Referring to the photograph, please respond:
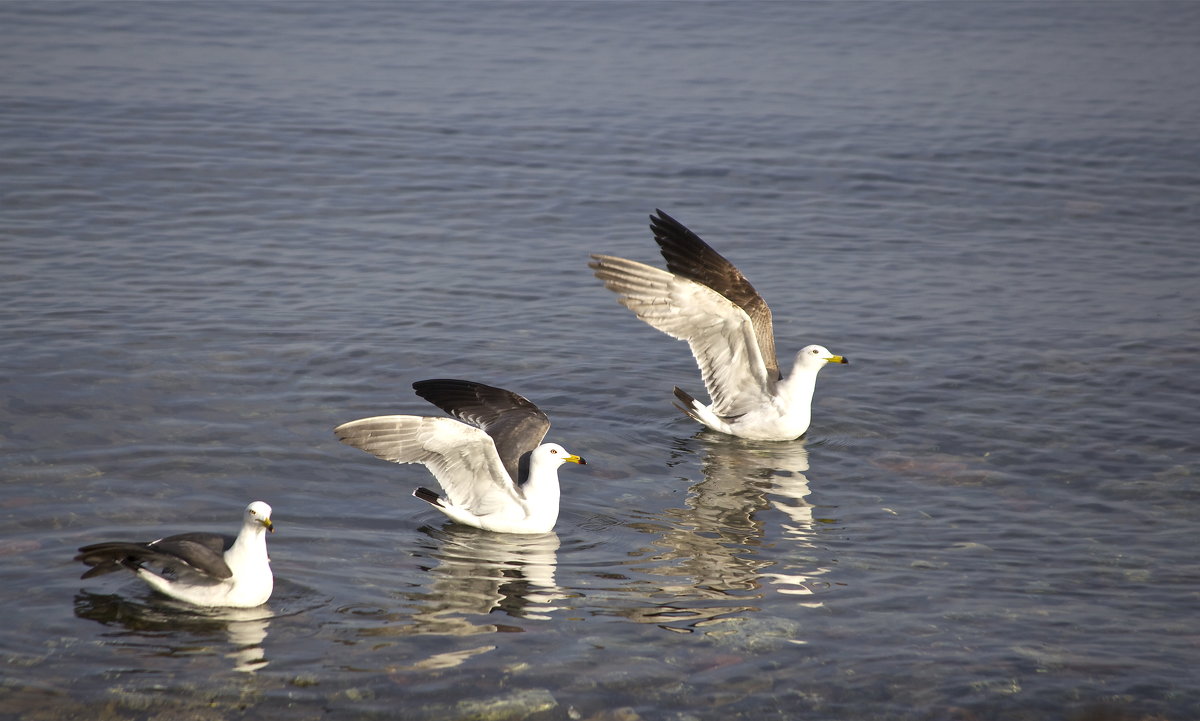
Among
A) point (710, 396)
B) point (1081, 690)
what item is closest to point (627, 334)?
point (710, 396)

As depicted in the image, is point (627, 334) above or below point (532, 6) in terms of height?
below

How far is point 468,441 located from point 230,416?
2.83 metres

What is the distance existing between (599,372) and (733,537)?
3.72 m

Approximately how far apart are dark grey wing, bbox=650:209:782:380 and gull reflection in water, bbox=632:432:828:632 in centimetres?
93

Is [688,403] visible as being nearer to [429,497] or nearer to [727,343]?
[727,343]

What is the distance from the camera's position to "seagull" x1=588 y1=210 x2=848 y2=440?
447 inches

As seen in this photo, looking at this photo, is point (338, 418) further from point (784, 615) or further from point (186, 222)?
point (186, 222)

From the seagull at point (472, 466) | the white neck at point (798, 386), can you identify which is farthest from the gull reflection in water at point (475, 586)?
the white neck at point (798, 386)

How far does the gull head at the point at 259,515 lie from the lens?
7.44 metres

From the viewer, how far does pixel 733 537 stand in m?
9.14

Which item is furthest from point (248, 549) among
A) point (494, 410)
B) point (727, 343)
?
point (727, 343)

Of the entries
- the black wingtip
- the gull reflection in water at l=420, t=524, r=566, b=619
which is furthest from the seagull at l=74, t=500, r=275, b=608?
the black wingtip

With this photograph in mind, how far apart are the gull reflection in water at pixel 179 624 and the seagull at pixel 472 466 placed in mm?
1533

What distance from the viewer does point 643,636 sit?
24.7ft
